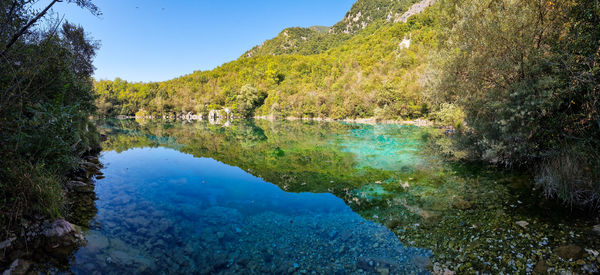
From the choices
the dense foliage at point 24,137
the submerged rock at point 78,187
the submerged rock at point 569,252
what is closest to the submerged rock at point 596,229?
the submerged rock at point 569,252

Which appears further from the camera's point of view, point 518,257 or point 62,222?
A: point 62,222

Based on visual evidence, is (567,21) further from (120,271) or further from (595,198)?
(120,271)

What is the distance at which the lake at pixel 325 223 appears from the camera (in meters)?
5.38

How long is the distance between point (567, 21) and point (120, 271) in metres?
15.1

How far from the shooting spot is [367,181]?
1214cm

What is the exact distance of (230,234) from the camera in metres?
7.10

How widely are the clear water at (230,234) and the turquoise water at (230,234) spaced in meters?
0.02

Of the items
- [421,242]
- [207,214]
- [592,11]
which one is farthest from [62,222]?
[592,11]

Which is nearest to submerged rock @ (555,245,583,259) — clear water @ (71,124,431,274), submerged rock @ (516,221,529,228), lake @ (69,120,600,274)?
lake @ (69,120,600,274)

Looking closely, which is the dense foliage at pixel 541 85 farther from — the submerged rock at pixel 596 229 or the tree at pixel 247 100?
the tree at pixel 247 100

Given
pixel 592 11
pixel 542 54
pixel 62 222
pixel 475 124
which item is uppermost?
pixel 592 11

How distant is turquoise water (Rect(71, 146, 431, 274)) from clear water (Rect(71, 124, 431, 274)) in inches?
0.9

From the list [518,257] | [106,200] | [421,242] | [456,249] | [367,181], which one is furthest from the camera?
[367,181]

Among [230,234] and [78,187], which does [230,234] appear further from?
[78,187]
